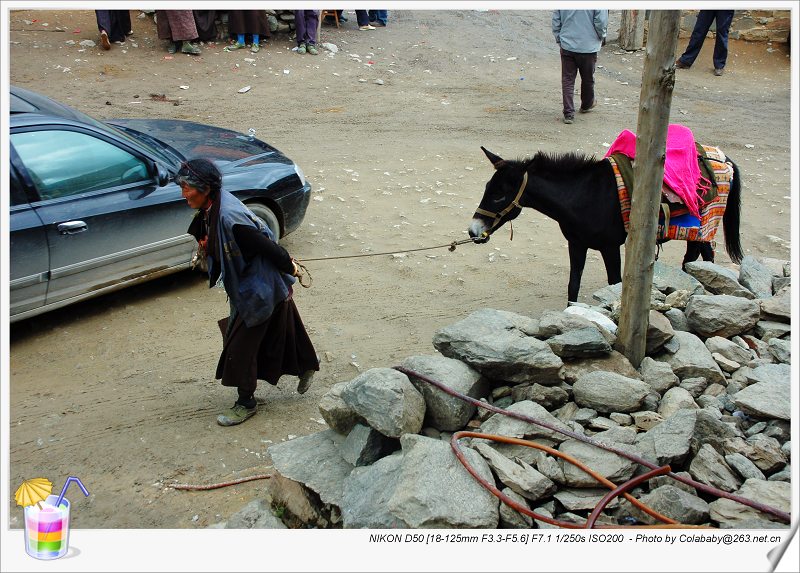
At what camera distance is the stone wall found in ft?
47.5

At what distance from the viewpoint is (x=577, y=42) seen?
11008mm

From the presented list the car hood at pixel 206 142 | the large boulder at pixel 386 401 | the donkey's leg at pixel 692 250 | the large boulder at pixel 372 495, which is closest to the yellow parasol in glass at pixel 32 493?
the large boulder at pixel 372 495

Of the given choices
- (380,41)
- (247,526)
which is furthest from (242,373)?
(380,41)

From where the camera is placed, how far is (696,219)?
5.85 metres

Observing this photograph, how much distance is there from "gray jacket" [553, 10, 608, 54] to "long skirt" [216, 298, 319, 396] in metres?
7.95

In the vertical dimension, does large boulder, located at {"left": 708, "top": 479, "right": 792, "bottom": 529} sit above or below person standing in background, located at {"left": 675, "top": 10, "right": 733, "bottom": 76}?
below

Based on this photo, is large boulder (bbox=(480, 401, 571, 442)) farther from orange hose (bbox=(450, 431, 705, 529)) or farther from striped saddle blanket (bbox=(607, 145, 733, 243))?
striped saddle blanket (bbox=(607, 145, 733, 243))

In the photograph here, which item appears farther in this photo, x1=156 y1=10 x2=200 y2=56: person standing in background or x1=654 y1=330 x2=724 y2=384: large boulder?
x1=156 y1=10 x2=200 y2=56: person standing in background

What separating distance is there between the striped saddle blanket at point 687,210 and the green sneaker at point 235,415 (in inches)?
120

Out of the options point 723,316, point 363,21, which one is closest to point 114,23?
point 363,21

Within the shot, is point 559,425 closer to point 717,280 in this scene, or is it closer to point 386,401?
point 386,401

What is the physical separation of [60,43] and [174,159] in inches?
304

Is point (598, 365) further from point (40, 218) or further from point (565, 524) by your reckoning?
point (40, 218)

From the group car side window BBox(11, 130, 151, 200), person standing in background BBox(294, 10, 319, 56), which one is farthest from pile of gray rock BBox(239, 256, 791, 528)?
person standing in background BBox(294, 10, 319, 56)
